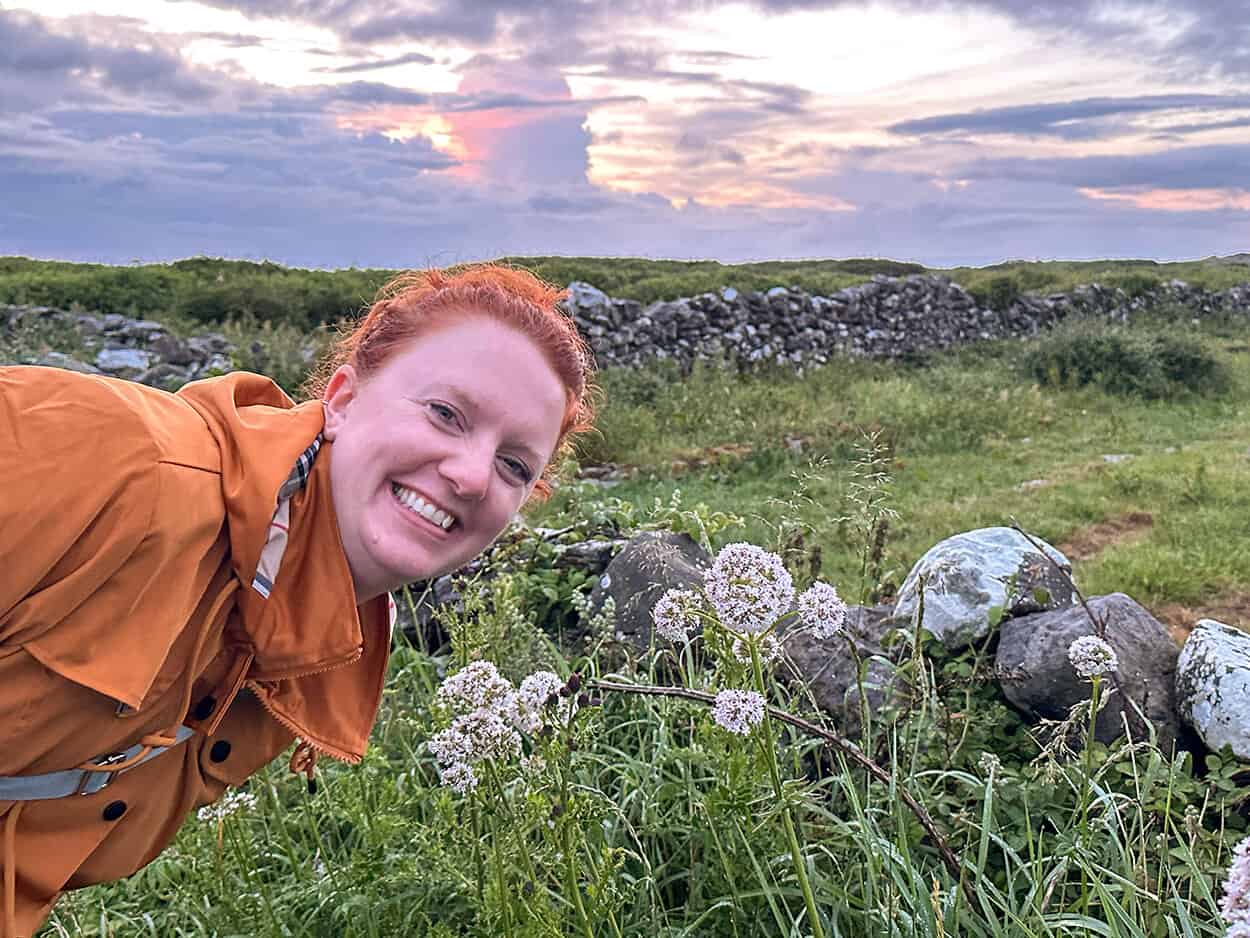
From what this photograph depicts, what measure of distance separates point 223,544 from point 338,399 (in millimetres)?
519

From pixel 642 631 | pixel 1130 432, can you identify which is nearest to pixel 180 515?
pixel 642 631

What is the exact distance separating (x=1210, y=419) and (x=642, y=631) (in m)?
10.6

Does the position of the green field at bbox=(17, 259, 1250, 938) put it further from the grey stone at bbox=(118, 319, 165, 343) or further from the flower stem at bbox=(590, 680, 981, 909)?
the grey stone at bbox=(118, 319, 165, 343)

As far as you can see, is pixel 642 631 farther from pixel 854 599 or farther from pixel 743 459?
pixel 743 459

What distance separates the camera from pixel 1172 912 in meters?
2.57

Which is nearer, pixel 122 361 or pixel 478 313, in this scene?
pixel 478 313

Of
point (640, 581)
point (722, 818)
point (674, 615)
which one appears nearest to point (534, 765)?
point (674, 615)

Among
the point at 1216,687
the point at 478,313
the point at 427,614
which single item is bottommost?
the point at 427,614

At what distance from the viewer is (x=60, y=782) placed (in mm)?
1907

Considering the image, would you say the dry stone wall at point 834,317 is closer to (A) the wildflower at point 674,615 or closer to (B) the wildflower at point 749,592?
(A) the wildflower at point 674,615

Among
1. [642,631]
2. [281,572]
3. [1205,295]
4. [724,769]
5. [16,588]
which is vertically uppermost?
[16,588]

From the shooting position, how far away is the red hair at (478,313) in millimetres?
2188

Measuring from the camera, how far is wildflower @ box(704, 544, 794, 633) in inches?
68.8

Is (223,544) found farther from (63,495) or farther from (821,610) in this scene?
(821,610)
